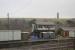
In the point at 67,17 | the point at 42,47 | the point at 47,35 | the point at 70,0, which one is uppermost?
the point at 70,0

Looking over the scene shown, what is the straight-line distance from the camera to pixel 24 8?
3678 mm

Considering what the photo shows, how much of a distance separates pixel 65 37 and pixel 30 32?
2.41 ft

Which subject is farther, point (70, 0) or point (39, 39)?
point (70, 0)

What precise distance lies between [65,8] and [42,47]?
97cm

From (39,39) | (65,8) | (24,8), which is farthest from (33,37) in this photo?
(65,8)

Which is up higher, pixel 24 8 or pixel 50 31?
pixel 24 8

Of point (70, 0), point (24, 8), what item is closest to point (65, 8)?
point (70, 0)

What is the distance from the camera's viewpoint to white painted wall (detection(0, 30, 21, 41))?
3514 mm

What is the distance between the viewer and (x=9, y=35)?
3557 mm

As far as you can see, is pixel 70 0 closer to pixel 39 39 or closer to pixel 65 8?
pixel 65 8

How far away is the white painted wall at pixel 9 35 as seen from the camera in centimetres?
351

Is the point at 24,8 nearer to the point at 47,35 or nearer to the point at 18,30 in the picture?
the point at 18,30

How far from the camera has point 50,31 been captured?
371 cm

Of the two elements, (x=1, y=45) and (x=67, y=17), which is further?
(x=67, y=17)
